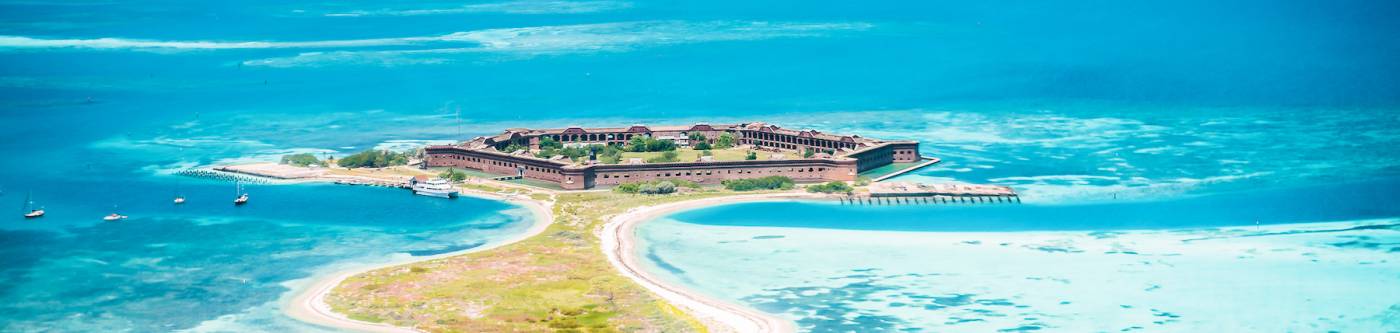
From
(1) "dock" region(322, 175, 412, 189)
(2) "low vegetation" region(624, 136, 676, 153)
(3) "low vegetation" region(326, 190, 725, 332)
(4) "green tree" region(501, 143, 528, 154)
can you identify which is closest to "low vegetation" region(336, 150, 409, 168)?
(1) "dock" region(322, 175, 412, 189)

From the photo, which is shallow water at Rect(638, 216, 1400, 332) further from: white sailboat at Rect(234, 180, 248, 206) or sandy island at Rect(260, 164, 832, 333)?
white sailboat at Rect(234, 180, 248, 206)

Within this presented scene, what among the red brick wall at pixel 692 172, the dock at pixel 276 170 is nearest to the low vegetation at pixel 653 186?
the red brick wall at pixel 692 172

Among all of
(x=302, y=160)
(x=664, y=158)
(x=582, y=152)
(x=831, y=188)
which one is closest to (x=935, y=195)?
(x=831, y=188)

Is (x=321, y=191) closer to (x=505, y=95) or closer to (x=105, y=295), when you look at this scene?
(x=105, y=295)

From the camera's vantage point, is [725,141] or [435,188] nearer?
[435,188]

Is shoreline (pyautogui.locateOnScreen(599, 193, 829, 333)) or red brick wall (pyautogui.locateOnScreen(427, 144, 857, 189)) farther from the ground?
red brick wall (pyautogui.locateOnScreen(427, 144, 857, 189))

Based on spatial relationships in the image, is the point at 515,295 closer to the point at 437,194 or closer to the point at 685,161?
the point at 437,194
